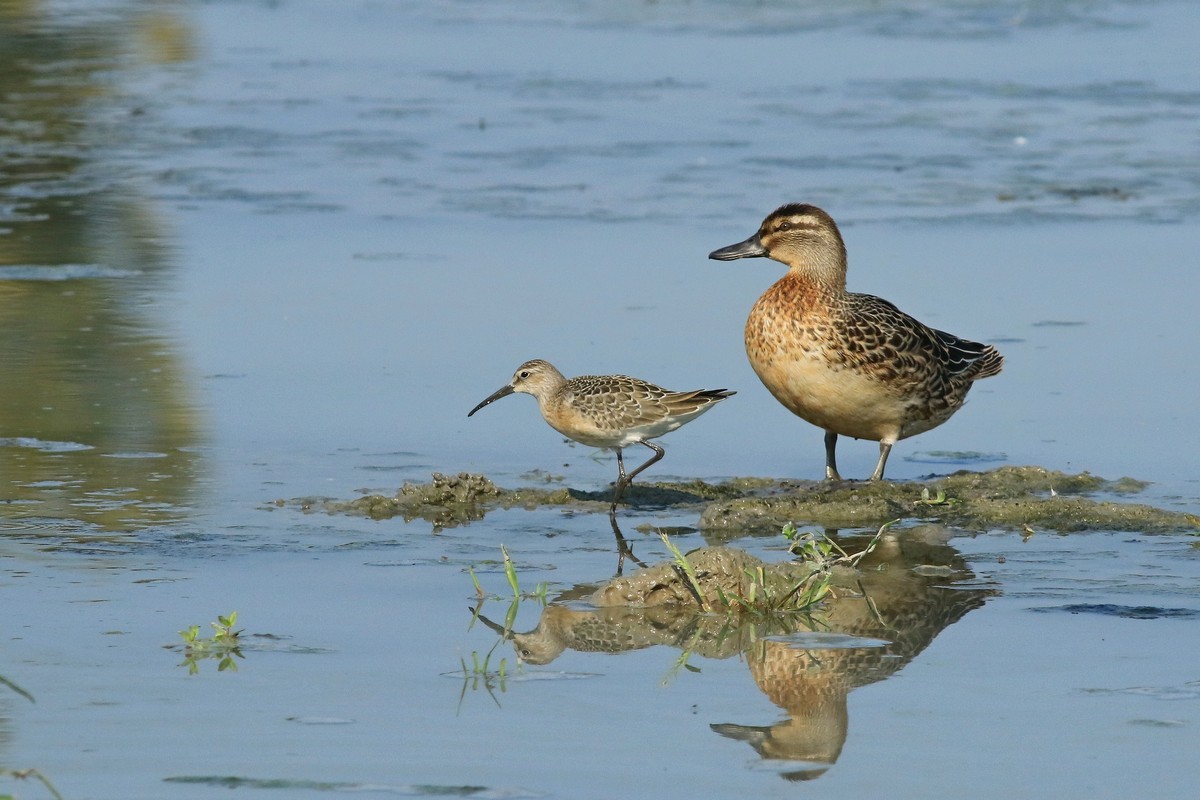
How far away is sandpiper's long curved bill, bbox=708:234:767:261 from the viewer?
10.5m

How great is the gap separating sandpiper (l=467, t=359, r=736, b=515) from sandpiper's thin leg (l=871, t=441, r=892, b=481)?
77 centimetres

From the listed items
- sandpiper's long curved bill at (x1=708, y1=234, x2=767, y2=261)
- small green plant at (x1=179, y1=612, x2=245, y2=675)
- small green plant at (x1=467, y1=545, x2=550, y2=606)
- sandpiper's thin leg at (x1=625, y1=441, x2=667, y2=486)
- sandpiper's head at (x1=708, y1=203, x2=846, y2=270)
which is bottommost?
sandpiper's thin leg at (x1=625, y1=441, x2=667, y2=486)

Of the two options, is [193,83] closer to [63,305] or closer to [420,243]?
[420,243]

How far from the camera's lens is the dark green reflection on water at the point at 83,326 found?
8.71 meters

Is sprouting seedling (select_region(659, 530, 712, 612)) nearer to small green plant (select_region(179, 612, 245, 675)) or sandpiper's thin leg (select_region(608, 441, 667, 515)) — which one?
small green plant (select_region(179, 612, 245, 675))

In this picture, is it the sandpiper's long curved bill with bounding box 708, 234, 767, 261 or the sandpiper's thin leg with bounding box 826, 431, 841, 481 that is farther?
the sandpiper's long curved bill with bounding box 708, 234, 767, 261

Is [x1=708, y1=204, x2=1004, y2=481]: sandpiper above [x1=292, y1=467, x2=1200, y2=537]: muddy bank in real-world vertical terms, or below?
above

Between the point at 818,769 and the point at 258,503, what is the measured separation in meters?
3.80

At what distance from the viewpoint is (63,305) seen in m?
12.4

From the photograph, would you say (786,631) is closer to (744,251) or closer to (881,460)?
(881,460)

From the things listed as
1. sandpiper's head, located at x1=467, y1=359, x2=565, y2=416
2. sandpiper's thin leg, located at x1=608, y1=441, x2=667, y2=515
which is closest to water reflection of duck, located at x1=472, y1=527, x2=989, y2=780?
sandpiper's thin leg, located at x1=608, y1=441, x2=667, y2=515

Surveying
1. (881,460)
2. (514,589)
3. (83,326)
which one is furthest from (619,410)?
(83,326)

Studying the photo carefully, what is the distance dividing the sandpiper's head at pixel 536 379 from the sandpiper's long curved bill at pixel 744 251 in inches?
47.1

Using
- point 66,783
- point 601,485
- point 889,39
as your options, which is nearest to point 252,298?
point 601,485
